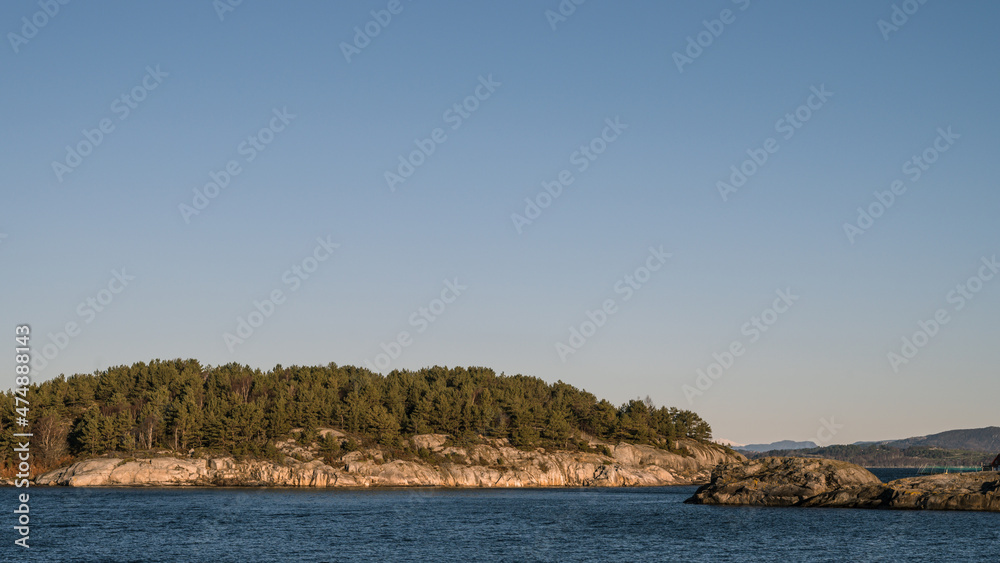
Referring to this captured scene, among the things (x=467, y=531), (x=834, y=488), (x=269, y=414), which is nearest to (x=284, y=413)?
(x=269, y=414)

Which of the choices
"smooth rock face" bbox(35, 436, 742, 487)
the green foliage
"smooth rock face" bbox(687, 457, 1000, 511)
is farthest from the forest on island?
"smooth rock face" bbox(687, 457, 1000, 511)

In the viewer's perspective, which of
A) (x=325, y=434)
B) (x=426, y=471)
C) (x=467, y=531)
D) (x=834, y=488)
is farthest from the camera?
(x=325, y=434)

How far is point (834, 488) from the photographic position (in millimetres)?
114500

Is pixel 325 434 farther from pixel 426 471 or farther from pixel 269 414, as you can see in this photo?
pixel 426 471

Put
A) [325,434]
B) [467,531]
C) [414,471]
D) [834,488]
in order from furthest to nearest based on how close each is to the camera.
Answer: [325,434], [414,471], [834,488], [467,531]

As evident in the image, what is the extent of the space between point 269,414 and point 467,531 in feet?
287

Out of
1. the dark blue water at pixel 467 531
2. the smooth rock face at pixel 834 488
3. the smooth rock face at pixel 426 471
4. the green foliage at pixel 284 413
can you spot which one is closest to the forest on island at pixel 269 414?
the green foliage at pixel 284 413

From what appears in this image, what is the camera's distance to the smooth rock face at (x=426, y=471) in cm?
14088

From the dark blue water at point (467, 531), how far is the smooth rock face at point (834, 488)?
15.9 ft

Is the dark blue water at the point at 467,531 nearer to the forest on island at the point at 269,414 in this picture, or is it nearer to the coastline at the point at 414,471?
the coastline at the point at 414,471

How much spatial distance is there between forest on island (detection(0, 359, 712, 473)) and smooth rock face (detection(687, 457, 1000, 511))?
53.8 meters

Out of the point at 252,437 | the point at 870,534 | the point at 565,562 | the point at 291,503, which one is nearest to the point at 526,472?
the point at 252,437

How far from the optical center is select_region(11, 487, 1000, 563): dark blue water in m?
65.8

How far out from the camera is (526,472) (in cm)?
16400
